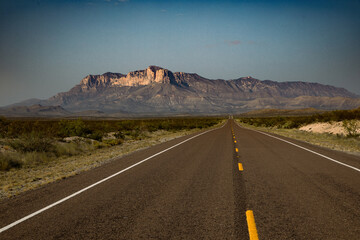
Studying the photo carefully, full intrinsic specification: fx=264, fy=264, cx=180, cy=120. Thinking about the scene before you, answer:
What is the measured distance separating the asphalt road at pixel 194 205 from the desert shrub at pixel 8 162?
4.23 meters

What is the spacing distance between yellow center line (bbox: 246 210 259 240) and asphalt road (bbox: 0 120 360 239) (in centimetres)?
6

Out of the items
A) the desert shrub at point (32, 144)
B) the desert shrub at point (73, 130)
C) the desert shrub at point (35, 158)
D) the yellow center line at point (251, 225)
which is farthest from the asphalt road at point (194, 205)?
the desert shrub at point (73, 130)

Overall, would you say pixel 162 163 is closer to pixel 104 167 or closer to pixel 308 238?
pixel 104 167

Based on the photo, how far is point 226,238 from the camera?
3887 millimetres

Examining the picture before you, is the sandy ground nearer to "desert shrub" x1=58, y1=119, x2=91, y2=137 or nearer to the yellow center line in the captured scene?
"desert shrub" x1=58, y1=119, x2=91, y2=137

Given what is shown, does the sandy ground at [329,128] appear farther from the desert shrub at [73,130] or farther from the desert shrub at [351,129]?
the desert shrub at [73,130]

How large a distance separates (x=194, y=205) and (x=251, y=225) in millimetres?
1357

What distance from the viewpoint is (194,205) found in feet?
17.6

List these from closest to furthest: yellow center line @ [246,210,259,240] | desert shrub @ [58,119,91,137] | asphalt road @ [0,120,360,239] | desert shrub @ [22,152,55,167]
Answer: yellow center line @ [246,210,259,240] → asphalt road @ [0,120,360,239] → desert shrub @ [22,152,55,167] → desert shrub @ [58,119,91,137]

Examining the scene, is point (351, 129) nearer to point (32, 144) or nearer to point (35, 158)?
point (35, 158)

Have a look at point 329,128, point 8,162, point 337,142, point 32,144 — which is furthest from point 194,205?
point 329,128

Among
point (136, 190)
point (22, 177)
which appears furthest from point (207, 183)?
point (22, 177)

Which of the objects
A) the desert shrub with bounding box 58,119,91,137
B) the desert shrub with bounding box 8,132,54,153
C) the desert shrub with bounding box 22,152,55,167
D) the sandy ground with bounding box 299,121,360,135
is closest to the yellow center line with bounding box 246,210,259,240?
the desert shrub with bounding box 22,152,55,167

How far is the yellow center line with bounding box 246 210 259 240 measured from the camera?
3.92 metres
